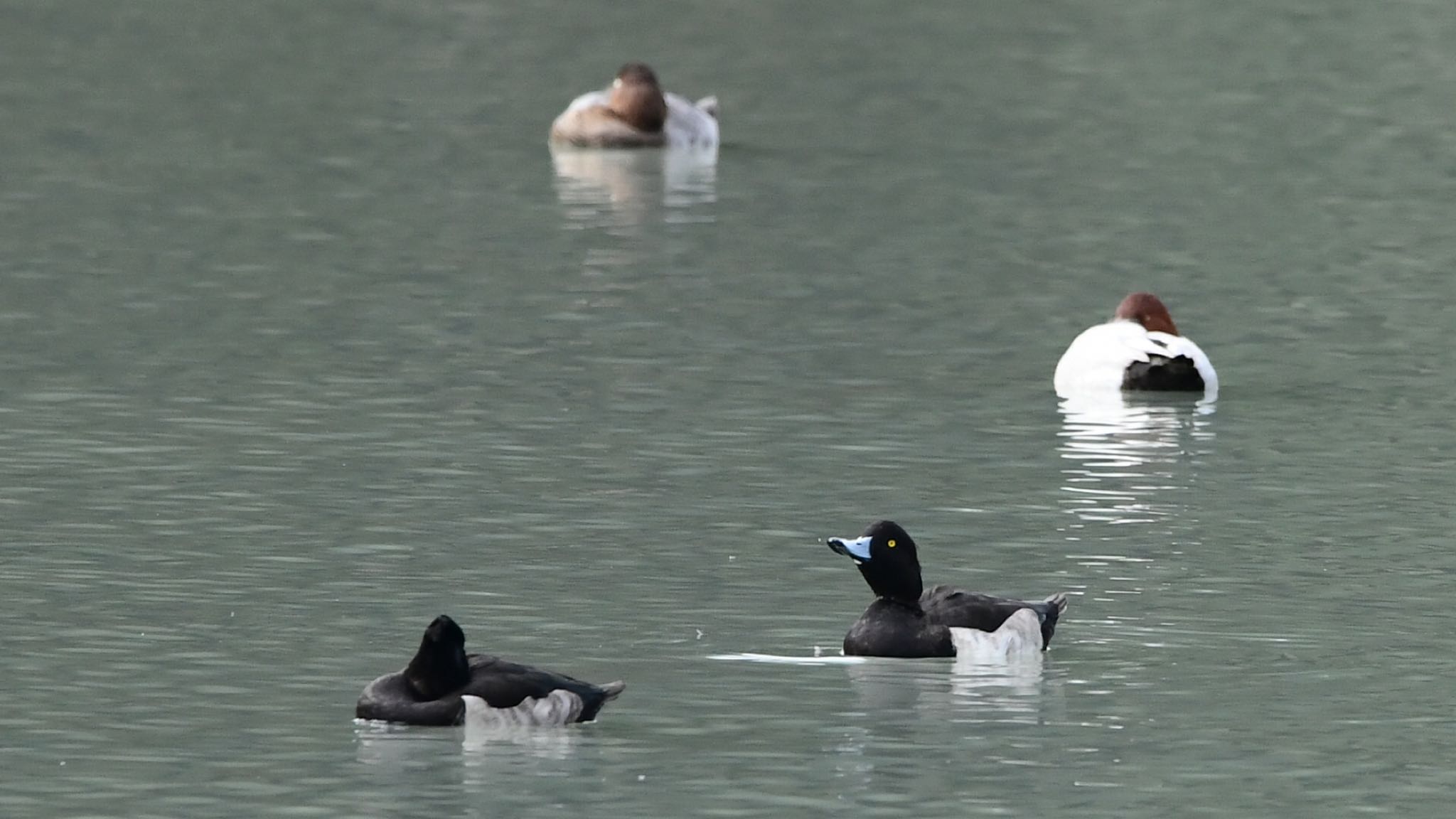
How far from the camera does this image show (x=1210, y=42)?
204ft

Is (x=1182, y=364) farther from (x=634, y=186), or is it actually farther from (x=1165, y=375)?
(x=634, y=186)

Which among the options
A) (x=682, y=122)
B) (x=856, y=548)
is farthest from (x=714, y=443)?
(x=682, y=122)

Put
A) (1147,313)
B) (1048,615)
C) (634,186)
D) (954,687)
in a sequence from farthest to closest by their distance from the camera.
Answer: (634,186)
(1147,313)
(1048,615)
(954,687)

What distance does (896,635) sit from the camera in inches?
716

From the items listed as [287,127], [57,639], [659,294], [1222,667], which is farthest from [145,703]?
[287,127]

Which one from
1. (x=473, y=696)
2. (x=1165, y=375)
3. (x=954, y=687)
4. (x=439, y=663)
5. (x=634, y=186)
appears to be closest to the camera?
(x=439, y=663)

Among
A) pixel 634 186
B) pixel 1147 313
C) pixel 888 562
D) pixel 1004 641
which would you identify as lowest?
pixel 1004 641

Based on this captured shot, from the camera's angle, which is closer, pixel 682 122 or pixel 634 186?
pixel 634 186

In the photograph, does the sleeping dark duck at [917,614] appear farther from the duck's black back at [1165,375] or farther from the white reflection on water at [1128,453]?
the duck's black back at [1165,375]

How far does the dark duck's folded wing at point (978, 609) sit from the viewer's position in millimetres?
18047

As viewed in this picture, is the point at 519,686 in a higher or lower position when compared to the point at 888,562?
lower

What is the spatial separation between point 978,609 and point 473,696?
3206mm

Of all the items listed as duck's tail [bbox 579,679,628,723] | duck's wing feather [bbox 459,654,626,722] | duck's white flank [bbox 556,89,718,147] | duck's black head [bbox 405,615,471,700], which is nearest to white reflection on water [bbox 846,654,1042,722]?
duck's tail [bbox 579,679,628,723]

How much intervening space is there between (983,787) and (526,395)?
1248cm
